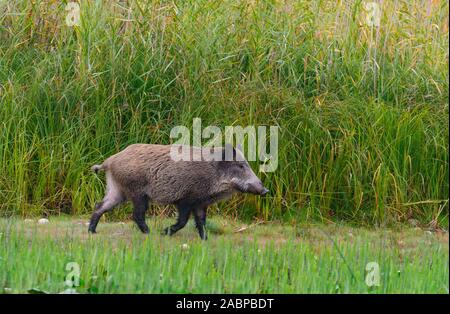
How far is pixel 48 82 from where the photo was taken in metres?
8.12

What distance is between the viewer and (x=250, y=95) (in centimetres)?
792

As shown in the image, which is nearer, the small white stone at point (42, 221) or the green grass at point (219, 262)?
the green grass at point (219, 262)

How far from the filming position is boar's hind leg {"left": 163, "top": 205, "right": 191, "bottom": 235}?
6699mm

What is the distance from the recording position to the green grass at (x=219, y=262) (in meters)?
4.88

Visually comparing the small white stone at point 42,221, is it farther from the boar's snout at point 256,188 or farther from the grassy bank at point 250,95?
the boar's snout at point 256,188

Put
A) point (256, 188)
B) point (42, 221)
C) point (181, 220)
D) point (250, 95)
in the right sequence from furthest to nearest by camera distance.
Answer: point (250, 95), point (42, 221), point (256, 188), point (181, 220)

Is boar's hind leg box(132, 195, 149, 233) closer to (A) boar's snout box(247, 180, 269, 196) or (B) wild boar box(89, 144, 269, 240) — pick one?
(B) wild boar box(89, 144, 269, 240)

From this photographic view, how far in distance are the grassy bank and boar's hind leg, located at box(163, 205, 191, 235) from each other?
0.99 m

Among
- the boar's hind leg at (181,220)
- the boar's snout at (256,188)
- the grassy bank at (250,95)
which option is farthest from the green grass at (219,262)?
the grassy bank at (250,95)

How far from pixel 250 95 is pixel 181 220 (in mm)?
1689

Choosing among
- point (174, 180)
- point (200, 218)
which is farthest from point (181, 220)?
point (174, 180)

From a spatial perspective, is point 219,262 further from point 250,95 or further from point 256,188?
point 250,95

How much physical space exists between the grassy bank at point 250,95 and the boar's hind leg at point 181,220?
0.99m
